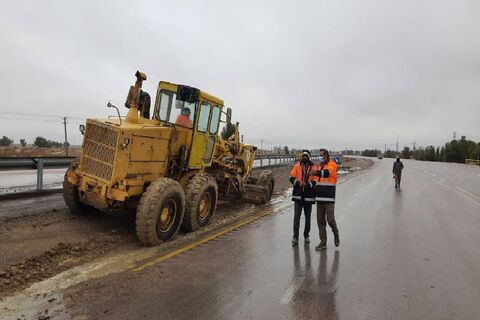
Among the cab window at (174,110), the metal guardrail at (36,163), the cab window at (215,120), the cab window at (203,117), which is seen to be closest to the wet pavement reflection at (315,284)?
the cab window at (203,117)

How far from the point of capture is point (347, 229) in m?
9.88

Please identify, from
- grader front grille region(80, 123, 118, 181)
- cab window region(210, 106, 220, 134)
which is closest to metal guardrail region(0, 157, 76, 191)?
grader front grille region(80, 123, 118, 181)

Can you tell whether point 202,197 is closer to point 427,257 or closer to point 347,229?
point 347,229

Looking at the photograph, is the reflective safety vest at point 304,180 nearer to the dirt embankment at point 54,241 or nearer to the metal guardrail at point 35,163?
the dirt embankment at point 54,241

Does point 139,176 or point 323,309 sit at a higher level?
point 139,176

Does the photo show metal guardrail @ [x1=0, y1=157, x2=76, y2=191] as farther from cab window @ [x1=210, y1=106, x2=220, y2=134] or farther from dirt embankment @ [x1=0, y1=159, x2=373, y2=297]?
cab window @ [x1=210, y1=106, x2=220, y2=134]

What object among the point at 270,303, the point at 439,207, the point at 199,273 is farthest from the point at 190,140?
the point at 439,207

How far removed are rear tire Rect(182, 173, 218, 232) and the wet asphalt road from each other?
32.7 inches

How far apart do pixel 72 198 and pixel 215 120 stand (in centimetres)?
375

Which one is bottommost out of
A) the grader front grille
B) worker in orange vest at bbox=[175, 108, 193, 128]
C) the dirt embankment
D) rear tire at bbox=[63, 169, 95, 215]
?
the dirt embankment

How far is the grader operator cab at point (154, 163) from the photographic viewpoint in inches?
308

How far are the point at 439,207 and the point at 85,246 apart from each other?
36.9 ft

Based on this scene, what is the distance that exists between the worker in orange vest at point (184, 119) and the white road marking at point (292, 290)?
467 centimetres

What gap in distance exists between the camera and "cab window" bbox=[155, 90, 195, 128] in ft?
31.4
